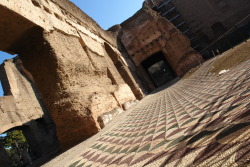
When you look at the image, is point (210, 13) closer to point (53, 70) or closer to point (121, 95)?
point (121, 95)

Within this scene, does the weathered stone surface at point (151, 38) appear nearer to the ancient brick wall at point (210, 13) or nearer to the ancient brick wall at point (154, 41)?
the ancient brick wall at point (154, 41)

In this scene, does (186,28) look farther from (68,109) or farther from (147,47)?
(68,109)

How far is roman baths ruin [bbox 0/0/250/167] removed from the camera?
13.8 ft

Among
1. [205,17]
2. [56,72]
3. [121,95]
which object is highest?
[205,17]

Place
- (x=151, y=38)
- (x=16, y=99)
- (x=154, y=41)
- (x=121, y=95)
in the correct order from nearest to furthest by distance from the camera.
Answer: (x=121, y=95) → (x=16, y=99) → (x=154, y=41) → (x=151, y=38)

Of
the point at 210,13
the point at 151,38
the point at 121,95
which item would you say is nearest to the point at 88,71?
the point at 121,95

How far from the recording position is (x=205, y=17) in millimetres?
17297

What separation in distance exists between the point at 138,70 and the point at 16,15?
1356cm

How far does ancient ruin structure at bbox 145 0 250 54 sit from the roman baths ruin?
3.1 inches

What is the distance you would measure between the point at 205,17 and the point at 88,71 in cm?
1414

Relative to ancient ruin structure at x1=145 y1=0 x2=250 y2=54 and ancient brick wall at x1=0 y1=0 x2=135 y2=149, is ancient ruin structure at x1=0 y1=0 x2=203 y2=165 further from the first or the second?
ancient ruin structure at x1=145 y1=0 x2=250 y2=54

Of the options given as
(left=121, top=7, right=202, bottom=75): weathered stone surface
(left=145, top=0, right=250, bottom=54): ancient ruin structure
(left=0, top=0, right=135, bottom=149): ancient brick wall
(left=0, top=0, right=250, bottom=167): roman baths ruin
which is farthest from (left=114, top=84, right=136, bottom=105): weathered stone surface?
(left=145, top=0, right=250, bottom=54): ancient ruin structure

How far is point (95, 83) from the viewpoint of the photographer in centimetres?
694

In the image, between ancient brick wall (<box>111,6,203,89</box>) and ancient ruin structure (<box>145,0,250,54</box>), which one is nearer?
ancient brick wall (<box>111,6,203,89</box>)
